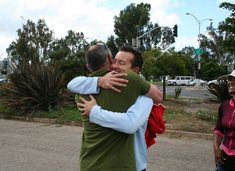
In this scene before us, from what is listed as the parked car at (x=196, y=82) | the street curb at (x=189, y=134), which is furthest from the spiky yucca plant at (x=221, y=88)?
the parked car at (x=196, y=82)

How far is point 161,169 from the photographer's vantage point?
7242 millimetres

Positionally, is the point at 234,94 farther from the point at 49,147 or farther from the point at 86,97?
the point at 49,147

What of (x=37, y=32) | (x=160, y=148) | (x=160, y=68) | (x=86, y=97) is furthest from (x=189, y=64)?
(x=86, y=97)

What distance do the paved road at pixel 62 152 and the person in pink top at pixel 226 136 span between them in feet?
11.4

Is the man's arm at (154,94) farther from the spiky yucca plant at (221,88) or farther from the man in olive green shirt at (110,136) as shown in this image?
the spiky yucca plant at (221,88)

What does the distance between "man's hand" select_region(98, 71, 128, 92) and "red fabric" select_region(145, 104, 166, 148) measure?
0.48 metres

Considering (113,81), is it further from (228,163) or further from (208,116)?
(208,116)

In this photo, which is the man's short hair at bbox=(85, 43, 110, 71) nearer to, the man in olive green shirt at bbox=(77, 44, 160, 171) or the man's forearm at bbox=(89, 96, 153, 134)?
the man in olive green shirt at bbox=(77, 44, 160, 171)

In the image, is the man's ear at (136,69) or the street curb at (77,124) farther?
the street curb at (77,124)

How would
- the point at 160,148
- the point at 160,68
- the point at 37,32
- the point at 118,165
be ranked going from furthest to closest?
the point at 160,68 < the point at 37,32 < the point at 160,148 < the point at 118,165

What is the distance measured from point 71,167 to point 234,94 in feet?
13.6

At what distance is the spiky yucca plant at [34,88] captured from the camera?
16031mm

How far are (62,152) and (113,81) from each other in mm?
6269

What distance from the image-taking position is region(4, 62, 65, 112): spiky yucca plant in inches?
631
